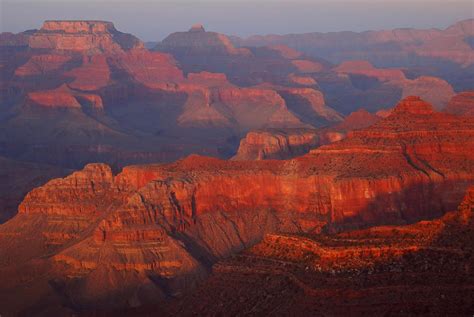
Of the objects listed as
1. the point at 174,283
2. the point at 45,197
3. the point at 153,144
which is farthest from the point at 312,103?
the point at 174,283

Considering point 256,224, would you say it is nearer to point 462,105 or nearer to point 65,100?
point 462,105

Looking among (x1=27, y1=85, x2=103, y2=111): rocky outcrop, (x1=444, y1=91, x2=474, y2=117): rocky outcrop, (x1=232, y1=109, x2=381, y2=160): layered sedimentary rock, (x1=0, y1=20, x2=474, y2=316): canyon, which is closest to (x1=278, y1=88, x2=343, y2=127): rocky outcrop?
(x1=0, y1=20, x2=474, y2=316): canyon

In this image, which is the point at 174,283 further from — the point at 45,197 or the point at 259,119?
the point at 259,119

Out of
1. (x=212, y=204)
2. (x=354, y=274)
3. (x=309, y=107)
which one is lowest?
(x=309, y=107)

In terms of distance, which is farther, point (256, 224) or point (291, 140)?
point (291, 140)

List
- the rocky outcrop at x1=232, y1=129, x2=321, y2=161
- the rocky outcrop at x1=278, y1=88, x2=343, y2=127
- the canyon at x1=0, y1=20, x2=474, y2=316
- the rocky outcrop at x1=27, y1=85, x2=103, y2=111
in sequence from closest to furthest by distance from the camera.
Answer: the canyon at x1=0, y1=20, x2=474, y2=316
the rocky outcrop at x1=232, y1=129, x2=321, y2=161
the rocky outcrop at x1=278, y1=88, x2=343, y2=127
the rocky outcrop at x1=27, y1=85, x2=103, y2=111

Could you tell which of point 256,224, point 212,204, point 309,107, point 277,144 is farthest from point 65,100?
point 256,224

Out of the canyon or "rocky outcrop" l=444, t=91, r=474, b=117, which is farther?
"rocky outcrop" l=444, t=91, r=474, b=117

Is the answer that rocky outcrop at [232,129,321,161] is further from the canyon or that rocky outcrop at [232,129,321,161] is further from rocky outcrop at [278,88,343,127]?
rocky outcrop at [278,88,343,127]

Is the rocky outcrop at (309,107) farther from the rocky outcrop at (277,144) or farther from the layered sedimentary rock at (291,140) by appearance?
the rocky outcrop at (277,144)
